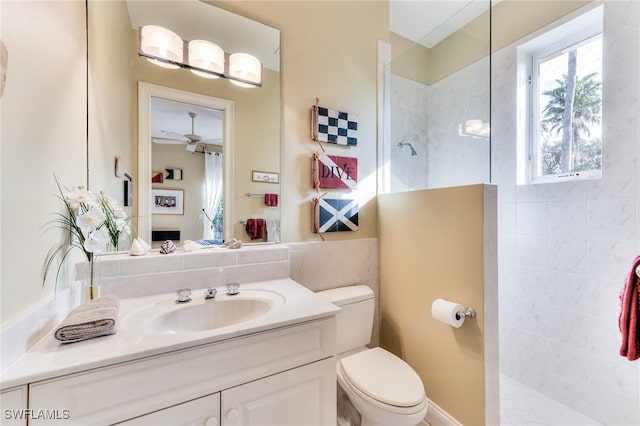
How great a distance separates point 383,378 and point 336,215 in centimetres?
95

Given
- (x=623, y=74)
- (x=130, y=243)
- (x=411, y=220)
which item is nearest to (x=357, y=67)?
(x=411, y=220)

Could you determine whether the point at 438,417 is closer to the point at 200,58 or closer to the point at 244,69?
the point at 244,69

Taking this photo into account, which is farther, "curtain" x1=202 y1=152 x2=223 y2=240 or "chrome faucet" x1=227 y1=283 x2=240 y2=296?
"curtain" x1=202 y1=152 x2=223 y2=240

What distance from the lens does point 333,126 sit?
1724 mm

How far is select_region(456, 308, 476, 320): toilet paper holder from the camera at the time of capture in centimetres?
127

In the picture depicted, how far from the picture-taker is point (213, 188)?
1.39 meters

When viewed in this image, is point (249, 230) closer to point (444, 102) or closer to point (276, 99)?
point (276, 99)

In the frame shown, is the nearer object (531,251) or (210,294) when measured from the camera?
(210,294)

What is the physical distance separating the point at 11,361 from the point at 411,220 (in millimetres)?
1683

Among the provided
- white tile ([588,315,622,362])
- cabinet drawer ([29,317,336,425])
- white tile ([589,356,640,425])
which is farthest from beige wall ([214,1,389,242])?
white tile ([589,356,640,425])

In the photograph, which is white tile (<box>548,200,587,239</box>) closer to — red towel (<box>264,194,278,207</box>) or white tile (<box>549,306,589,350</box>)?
white tile (<box>549,306,589,350</box>)

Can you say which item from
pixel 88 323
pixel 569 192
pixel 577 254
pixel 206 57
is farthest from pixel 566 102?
pixel 88 323

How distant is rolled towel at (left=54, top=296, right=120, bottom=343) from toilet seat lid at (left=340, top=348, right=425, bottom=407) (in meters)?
1.08

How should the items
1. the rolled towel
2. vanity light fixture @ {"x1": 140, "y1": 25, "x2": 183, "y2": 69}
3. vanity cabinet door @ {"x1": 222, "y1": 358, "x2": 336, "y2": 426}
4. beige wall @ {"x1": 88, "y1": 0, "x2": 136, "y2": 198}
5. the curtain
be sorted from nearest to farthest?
1. the rolled towel
2. vanity cabinet door @ {"x1": 222, "y1": 358, "x2": 336, "y2": 426}
3. beige wall @ {"x1": 88, "y1": 0, "x2": 136, "y2": 198}
4. vanity light fixture @ {"x1": 140, "y1": 25, "x2": 183, "y2": 69}
5. the curtain
